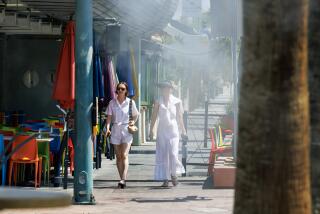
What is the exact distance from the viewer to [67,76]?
1403 cm

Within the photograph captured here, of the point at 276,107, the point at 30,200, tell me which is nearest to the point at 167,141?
the point at 276,107

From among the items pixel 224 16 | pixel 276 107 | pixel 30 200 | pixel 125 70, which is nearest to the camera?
pixel 30 200

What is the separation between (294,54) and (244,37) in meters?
0.32

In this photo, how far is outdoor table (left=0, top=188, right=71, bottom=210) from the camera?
4.70 metres

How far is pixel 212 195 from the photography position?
14062 millimetres

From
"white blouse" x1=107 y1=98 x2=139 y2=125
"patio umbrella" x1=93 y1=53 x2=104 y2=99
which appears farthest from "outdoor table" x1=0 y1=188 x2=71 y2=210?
"white blouse" x1=107 y1=98 x2=139 y2=125

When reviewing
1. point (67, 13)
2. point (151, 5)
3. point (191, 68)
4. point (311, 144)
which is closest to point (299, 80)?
point (311, 144)

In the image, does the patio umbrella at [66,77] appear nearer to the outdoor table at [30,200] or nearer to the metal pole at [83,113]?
the metal pole at [83,113]

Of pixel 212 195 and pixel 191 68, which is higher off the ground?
pixel 191 68

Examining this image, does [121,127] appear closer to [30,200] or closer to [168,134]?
[168,134]

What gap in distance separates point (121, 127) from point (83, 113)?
2135 millimetres

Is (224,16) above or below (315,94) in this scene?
above

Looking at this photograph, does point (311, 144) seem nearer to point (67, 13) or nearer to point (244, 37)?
point (244, 37)

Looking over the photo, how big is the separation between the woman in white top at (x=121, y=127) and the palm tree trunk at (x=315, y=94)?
8847mm
